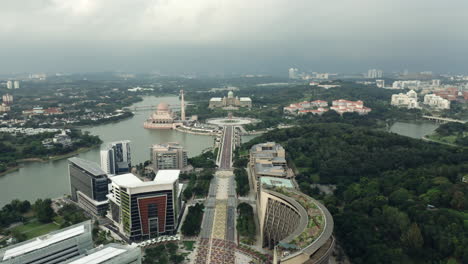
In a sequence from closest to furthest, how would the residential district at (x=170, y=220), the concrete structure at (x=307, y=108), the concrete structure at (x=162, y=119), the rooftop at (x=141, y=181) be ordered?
the residential district at (x=170, y=220)
the rooftop at (x=141, y=181)
the concrete structure at (x=162, y=119)
the concrete structure at (x=307, y=108)

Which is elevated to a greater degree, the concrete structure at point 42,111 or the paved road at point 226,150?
the concrete structure at point 42,111

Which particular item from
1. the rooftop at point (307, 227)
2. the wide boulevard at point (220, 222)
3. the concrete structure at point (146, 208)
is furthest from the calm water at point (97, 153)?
the rooftop at point (307, 227)

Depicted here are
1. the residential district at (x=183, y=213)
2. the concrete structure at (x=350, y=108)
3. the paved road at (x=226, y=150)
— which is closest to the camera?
the residential district at (x=183, y=213)

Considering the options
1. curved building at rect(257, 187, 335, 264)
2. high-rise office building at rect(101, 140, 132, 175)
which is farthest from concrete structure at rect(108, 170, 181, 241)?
high-rise office building at rect(101, 140, 132, 175)

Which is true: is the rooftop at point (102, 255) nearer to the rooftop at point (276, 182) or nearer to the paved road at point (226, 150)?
the rooftop at point (276, 182)

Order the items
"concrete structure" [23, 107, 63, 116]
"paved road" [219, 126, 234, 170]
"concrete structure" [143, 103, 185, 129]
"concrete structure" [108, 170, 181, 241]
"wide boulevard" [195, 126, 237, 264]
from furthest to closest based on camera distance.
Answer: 1. "concrete structure" [23, 107, 63, 116]
2. "concrete structure" [143, 103, 185, 129]
3. "paved road" [219, 126, 234, 170]
4. "concrete structure" [108, 170, 181, 241]
5. "wide boulevard" [195, 126, 237, 264]

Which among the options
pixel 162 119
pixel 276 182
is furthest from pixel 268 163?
pixel 162 119

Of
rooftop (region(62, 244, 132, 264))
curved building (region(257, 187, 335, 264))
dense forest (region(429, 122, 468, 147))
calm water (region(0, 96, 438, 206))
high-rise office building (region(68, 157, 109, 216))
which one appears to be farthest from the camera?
dense forest (region(429, 122, 468, 147))

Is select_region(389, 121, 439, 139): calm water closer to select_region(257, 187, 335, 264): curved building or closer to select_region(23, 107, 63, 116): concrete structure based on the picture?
select_region(257, 187, 335, 264): curved building
